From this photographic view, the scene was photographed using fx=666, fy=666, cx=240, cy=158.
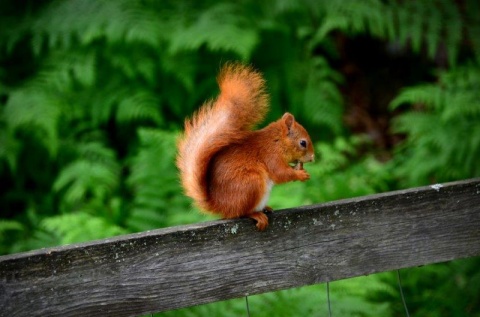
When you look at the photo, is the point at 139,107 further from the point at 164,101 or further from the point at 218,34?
the point at 218,34

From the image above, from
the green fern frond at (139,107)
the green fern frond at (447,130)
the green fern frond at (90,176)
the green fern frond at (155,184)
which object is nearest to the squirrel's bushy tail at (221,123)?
the green fern frond at (155,184)

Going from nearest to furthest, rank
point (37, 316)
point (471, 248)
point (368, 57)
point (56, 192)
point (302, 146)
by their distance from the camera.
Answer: point (37, 316) → point (471, 248) → point (302, 146) → point (56, 192) → point (368, 57)

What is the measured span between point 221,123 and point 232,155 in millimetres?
111

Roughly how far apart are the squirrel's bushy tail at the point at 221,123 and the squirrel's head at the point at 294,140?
22 centimetres

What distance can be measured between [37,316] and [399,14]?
287cm

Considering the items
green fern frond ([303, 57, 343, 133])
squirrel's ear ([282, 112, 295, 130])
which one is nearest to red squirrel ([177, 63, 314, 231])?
squirrel's ear ([282, 112, 295, 130])

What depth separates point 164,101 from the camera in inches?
144

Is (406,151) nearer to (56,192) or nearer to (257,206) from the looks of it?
A: (56,192)

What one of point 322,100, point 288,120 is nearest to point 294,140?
point 288,120

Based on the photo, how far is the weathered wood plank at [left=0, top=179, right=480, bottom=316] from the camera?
120cm

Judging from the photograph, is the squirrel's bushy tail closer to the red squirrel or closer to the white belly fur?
the red squirrel

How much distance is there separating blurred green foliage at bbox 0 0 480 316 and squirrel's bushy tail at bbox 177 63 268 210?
3.67ft

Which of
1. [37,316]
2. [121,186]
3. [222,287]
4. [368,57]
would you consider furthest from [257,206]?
[368,57]

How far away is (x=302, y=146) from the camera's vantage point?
5.73 feet
